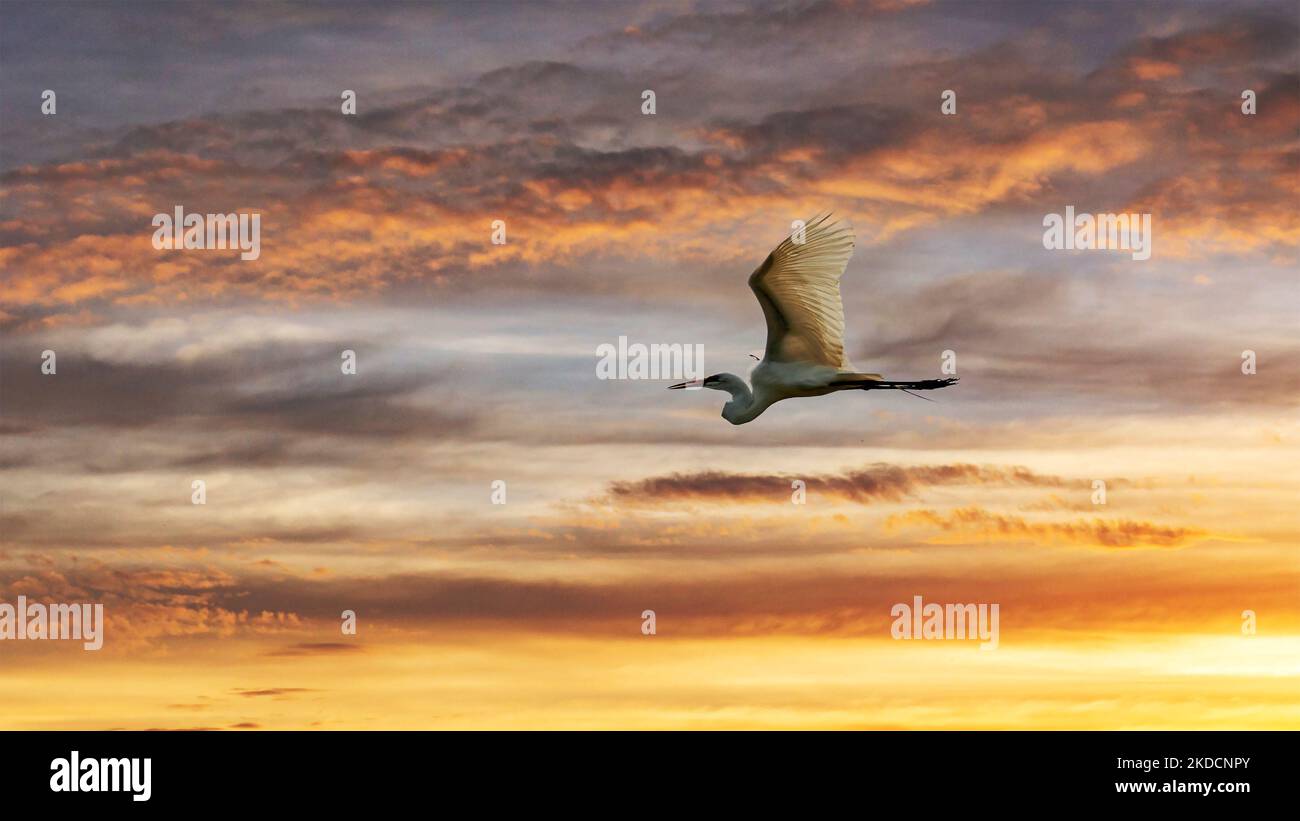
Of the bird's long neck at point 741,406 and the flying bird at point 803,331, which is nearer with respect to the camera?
the flying bird at point 803,331

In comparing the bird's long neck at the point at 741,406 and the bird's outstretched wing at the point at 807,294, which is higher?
the bird's outstretched wing at the point at 807,294

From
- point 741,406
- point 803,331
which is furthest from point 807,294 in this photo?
point 741,406

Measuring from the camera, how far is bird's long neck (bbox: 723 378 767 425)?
2856 centimetres

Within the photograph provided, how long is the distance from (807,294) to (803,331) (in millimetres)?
928

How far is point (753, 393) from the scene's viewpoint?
28562 mm

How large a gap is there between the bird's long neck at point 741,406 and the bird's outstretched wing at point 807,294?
116 cm

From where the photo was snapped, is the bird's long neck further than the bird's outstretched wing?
Yes

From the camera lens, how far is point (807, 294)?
87.2ft

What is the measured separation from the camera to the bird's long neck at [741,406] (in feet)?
93.7

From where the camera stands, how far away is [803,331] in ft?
89.5

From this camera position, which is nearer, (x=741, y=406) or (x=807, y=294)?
(x=807, y=294)

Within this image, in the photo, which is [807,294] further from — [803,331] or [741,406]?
[741,406]
